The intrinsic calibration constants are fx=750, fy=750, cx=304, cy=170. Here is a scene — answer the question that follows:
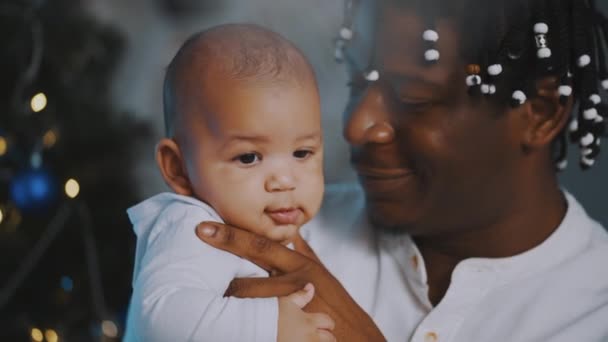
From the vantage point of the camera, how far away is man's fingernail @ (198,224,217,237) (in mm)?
1039

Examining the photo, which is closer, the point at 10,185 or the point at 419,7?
the point at 419,7

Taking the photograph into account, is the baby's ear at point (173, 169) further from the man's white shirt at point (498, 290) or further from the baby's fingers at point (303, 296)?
the man's white shirt at point (498, 290)

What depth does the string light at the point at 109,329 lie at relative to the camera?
2.08 m

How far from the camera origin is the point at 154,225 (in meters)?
1.08

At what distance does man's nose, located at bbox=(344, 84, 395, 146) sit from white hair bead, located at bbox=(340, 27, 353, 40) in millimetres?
132

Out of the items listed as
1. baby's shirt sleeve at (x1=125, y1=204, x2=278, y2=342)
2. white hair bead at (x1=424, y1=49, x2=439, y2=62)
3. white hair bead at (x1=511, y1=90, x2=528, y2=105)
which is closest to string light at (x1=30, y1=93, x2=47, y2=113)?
baby's shirt sleeve at (x1=125, y1=204, x2=278, y2=342)

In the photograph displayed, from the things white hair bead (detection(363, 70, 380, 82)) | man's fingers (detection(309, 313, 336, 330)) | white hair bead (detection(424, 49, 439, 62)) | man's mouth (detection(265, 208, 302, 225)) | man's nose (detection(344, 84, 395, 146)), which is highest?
white hair bead (detection(424, 49, 439, 62))

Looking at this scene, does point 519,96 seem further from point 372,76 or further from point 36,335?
point 36,335

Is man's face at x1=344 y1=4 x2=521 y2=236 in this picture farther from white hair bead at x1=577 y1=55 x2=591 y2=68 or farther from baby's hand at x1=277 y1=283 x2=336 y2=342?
baby's hand at x1=277 y1=283 x2=336 y2=342

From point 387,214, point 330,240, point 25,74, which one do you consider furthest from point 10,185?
point 387,214

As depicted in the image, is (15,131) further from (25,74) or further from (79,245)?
(79,245)

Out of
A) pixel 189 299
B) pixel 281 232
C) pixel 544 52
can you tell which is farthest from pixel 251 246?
pixel 544 52

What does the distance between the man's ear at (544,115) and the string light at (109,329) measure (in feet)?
4.26

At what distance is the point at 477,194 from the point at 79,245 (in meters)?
1.27
